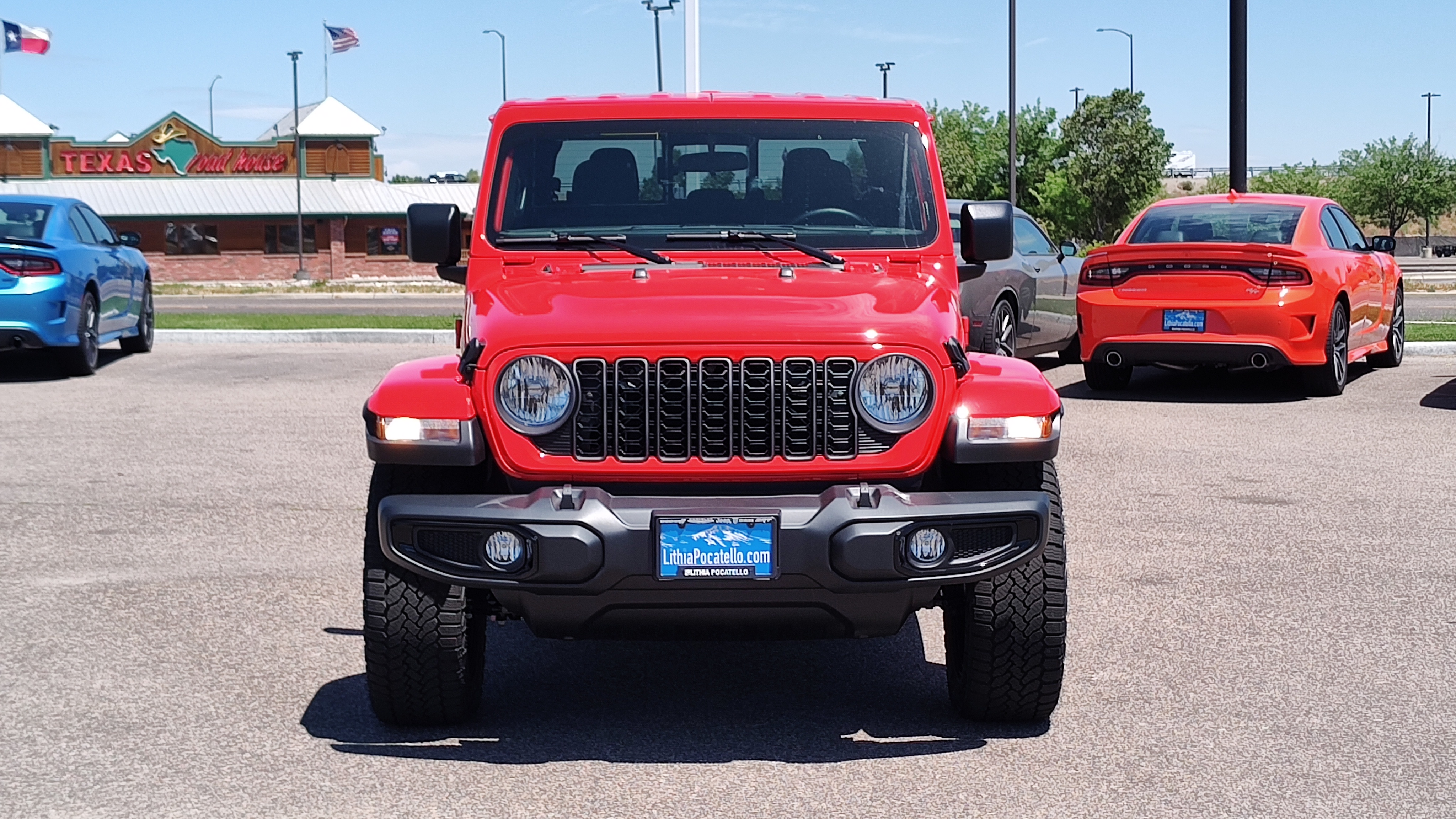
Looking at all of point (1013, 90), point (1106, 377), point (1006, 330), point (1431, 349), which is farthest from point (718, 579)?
point (1013, 90)

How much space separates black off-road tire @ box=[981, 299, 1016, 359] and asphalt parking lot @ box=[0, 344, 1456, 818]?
3.98 metres

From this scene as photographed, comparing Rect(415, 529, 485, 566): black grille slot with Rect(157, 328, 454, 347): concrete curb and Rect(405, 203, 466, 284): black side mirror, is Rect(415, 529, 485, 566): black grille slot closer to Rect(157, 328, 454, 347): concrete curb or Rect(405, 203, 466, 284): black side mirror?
Rect(405, 203, 466, 284): black side mirror

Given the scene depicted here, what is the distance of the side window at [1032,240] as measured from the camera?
14.8 m

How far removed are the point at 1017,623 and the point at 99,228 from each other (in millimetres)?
13606

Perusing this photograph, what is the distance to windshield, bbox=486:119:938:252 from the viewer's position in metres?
5.90

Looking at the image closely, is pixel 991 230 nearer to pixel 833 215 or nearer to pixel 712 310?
pixel 833 215

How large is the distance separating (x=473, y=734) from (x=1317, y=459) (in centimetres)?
681

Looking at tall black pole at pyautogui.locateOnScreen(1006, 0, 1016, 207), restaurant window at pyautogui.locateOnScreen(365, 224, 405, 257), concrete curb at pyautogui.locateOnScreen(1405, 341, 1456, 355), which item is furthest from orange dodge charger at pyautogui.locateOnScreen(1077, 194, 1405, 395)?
restaurant window at pyautogui.locateOnScreen(365, 224, 405, 257)

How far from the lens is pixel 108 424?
12.2 m

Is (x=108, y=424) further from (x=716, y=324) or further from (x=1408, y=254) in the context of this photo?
(x=1408, y=254)

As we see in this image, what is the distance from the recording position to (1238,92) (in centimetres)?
1970

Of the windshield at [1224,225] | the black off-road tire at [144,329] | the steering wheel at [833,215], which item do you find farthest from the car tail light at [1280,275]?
the black off-road tire at [144,329]

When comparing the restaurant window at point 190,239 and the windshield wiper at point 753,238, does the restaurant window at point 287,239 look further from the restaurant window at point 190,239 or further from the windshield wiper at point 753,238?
the windshield wiper at point 753,238

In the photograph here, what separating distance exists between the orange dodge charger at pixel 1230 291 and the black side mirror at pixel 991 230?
7208 millimetres
